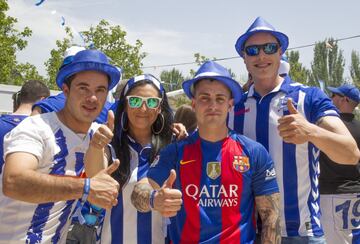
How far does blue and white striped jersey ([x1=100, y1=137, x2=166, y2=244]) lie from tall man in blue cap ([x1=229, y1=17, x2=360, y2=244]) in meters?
0.89

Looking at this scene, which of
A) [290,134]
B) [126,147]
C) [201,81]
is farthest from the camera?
[126,147]

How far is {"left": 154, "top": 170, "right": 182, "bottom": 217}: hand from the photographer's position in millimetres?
2862

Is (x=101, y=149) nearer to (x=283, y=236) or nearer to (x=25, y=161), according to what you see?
(x=25, y=161)

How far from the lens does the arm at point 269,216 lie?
307cm

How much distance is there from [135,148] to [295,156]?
46.0 inches

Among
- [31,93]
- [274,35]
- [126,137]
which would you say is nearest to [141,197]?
[126,137]

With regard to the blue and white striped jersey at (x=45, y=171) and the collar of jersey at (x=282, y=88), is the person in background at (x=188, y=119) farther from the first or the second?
the blue and white striped jersey at (x=45, y=171)

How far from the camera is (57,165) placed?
307cm

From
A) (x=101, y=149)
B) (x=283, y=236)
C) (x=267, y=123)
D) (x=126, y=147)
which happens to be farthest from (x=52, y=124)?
(x=283, y=236)

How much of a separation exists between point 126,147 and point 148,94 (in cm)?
43

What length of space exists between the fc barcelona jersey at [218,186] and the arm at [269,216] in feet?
0.15

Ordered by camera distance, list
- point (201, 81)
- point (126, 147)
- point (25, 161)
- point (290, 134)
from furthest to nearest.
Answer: point (126, 147) → point (201, 81) → point (290, 134) → point (25, 161)

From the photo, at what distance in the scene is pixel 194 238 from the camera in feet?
9.96

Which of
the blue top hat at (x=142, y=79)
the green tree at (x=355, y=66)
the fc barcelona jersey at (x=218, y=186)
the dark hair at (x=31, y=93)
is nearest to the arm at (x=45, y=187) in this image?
the fc barcelona jersey at (x=218, y=186)
